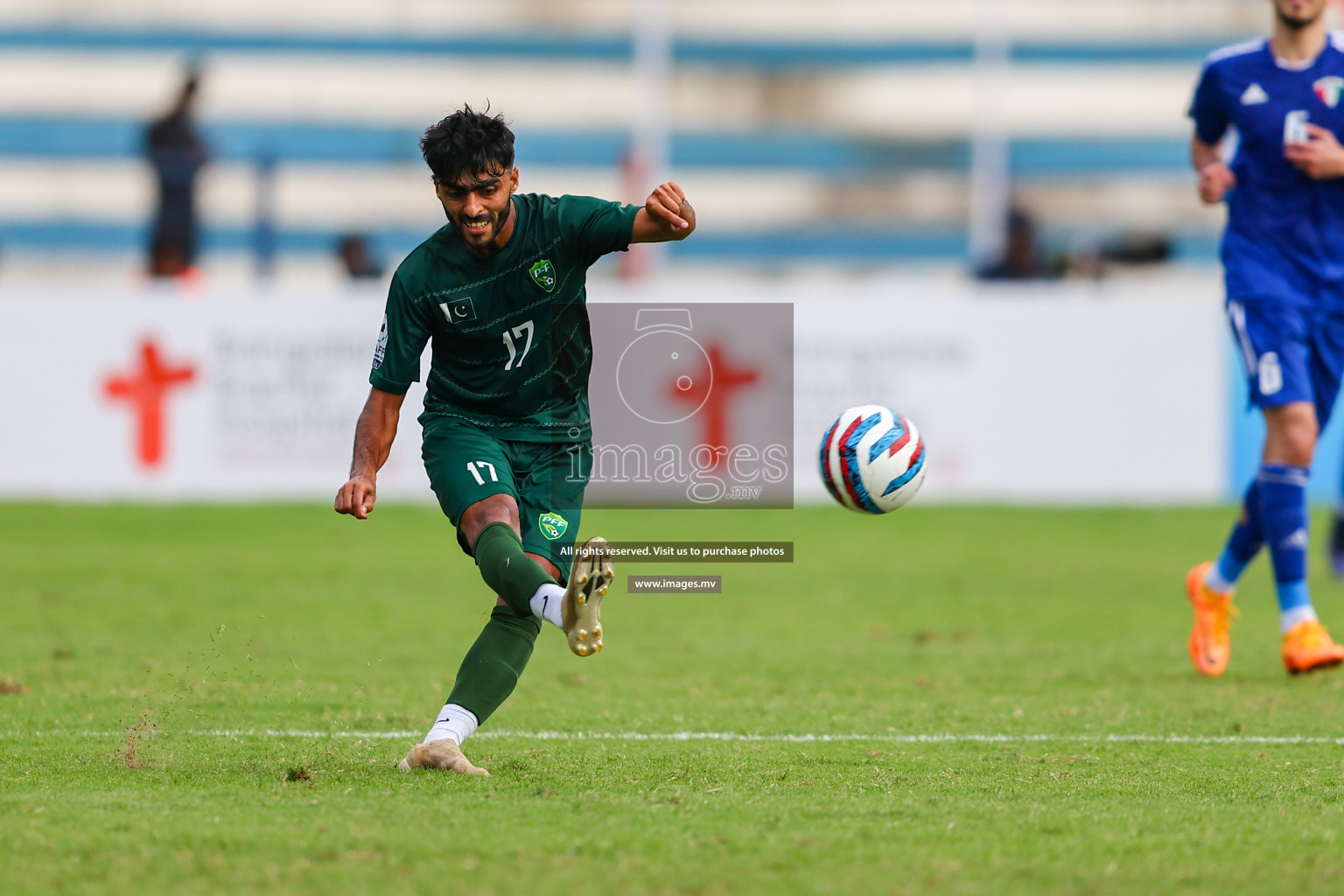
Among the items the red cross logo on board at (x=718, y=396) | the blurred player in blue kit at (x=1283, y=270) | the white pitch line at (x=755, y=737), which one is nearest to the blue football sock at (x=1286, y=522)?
the blurred player in blue kit at (x=1283, y=270)

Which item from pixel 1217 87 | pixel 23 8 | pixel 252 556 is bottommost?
pixel 252 556

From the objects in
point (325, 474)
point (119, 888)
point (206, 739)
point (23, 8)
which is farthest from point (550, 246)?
point (23, 8)

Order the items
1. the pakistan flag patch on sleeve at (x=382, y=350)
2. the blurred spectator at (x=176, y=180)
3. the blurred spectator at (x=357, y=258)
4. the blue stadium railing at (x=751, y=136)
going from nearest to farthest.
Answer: the pakistan flag patch on sleeve at (x=382, y=350)
the blurred spectator at (x=176, y=180)
the blurred spectator at (x=357, y=258)
the blue stadium railing at (x=751, y=136)

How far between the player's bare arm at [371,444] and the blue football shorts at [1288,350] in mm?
3450

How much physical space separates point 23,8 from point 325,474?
1314 centimetres

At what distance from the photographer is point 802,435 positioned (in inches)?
529

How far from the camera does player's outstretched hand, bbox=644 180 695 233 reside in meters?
4.97

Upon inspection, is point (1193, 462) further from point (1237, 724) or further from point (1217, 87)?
point (1237, 724)

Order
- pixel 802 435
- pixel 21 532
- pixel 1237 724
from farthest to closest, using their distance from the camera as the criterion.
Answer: pixel 802 435, pixel 21 532, pixel 1237 724

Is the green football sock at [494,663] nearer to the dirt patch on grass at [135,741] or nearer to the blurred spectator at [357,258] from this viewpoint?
the dirt patch on grass at [135,741]

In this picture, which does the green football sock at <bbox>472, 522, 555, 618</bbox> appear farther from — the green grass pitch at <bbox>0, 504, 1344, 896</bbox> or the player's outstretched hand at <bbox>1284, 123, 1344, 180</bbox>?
the player's outstretched hand at <bbox>1284, 123, 1344, 180</bbox>

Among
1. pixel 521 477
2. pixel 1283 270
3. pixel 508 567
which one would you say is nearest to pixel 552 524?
pixel 521 477

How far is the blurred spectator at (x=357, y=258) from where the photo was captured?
1459cm

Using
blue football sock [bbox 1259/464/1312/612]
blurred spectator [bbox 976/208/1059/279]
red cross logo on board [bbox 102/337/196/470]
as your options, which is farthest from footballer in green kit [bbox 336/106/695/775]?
blurred spectator [bbox 976/208/1059/279]
